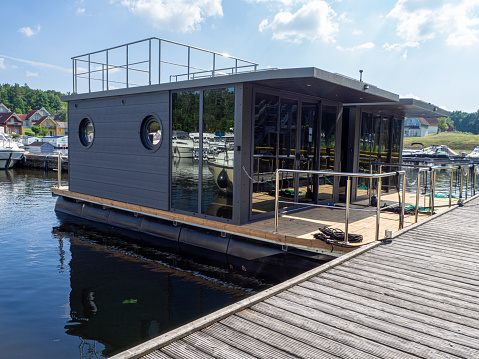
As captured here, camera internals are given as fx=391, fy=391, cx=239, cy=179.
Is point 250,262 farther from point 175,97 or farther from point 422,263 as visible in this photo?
point 175,97

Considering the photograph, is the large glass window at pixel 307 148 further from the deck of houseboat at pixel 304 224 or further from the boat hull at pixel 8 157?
the boat hull at pixel 8 157

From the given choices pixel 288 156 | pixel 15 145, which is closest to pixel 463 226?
pixel 288 156

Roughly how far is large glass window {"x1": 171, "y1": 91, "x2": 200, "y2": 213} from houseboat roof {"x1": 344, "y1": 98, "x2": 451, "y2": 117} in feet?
13.1

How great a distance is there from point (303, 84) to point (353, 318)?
429 cm

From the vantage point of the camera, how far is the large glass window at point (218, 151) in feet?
22.4

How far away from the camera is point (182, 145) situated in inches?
305

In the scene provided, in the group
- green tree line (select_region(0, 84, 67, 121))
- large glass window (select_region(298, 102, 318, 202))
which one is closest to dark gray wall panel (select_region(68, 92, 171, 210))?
large glass window (select_region(298, 102, 318, 202))

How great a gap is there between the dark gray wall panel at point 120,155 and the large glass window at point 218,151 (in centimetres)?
116

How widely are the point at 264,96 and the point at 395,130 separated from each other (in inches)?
236

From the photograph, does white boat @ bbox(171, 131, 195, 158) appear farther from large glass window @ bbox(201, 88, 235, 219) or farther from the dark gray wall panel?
large glass window @ bbox(201, 88, 235, 219)

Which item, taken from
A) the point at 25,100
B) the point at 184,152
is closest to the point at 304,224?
the point at 184,152

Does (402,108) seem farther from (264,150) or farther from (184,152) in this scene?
(184,152)

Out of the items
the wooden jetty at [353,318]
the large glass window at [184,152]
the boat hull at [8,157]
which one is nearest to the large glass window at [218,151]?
the large glass window at [184,152]

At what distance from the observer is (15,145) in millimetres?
29609
